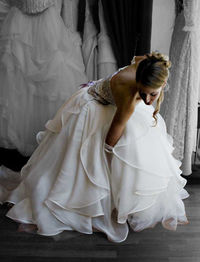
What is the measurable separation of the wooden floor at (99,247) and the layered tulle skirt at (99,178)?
52 mm

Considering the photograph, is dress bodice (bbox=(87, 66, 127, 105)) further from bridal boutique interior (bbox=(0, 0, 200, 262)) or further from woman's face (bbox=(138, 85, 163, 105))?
bridal boutique interior (bbox=(0, 0, 200, 262))

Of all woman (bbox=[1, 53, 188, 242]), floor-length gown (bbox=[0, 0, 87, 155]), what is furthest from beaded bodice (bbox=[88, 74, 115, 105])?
floor-length gown (bbox=[0, 0, 87, 155])

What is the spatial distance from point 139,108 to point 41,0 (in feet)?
4.06

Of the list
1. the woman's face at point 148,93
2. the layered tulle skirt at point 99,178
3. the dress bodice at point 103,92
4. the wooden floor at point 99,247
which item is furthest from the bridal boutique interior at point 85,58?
the woman's face at point 148,93

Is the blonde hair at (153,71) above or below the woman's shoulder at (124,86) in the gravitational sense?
above

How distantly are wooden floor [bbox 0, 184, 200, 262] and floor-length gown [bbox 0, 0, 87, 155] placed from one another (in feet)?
3.29

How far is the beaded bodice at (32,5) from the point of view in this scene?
2.37 m

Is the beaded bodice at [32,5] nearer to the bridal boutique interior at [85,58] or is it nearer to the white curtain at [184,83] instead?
the bridal boutique interior at [85,58]

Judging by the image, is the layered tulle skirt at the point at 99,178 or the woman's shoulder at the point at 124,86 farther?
the layered tulle skirt at the point at 99,178

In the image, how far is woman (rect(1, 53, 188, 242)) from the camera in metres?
1.78

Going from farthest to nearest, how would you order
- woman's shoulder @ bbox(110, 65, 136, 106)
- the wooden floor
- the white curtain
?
the white curtain < the wooden floor < woman's shoulder @ bbox(110, 65, 136, 106)

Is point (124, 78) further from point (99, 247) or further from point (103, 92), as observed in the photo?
point (99, 247)

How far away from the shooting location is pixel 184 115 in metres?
2.29

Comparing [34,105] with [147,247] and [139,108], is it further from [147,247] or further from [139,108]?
[147,247]
